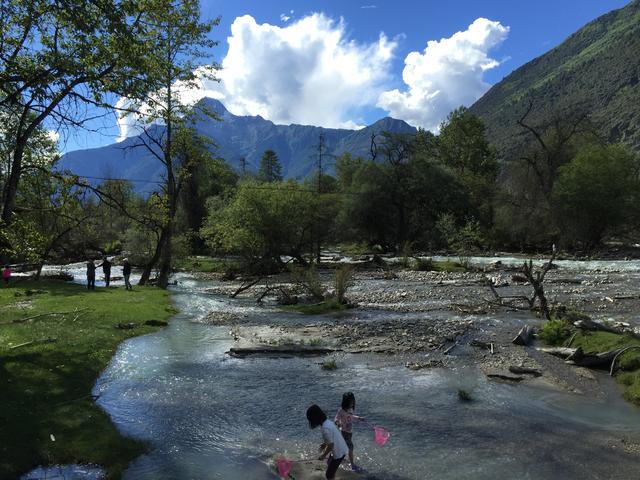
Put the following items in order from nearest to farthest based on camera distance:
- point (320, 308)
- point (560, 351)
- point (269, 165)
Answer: point (560, 351), point (320, 308), point (269, 165)

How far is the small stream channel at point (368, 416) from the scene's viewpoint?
8867mm

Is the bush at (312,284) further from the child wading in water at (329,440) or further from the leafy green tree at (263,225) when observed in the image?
the child wading in water at (329,440)

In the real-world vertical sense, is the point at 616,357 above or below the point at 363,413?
above

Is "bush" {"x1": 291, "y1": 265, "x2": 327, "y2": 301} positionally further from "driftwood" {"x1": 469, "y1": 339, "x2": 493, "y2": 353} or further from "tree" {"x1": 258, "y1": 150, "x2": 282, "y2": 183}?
"tree" {"x1": 258, "y1": 150, "x2": 282, "y2": 183}

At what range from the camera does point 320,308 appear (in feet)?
88.4

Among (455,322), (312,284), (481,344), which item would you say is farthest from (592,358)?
(312,284)

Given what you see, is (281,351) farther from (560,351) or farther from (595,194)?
(595,194)

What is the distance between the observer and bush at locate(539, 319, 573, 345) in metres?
16.8

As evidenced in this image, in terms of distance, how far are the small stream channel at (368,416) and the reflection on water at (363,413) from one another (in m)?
0.03

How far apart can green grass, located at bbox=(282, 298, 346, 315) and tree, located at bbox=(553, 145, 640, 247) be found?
4714cm

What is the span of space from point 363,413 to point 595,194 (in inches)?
2360

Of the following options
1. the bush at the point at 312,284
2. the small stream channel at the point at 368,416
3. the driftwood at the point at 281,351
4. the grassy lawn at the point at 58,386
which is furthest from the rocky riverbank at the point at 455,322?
the grassy lawn at the point at 58,386

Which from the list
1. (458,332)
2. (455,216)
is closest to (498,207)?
(455,216)

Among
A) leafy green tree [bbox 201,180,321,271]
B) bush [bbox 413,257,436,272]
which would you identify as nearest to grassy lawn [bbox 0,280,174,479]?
leafy green tree [bbox 201,180,321,271]
